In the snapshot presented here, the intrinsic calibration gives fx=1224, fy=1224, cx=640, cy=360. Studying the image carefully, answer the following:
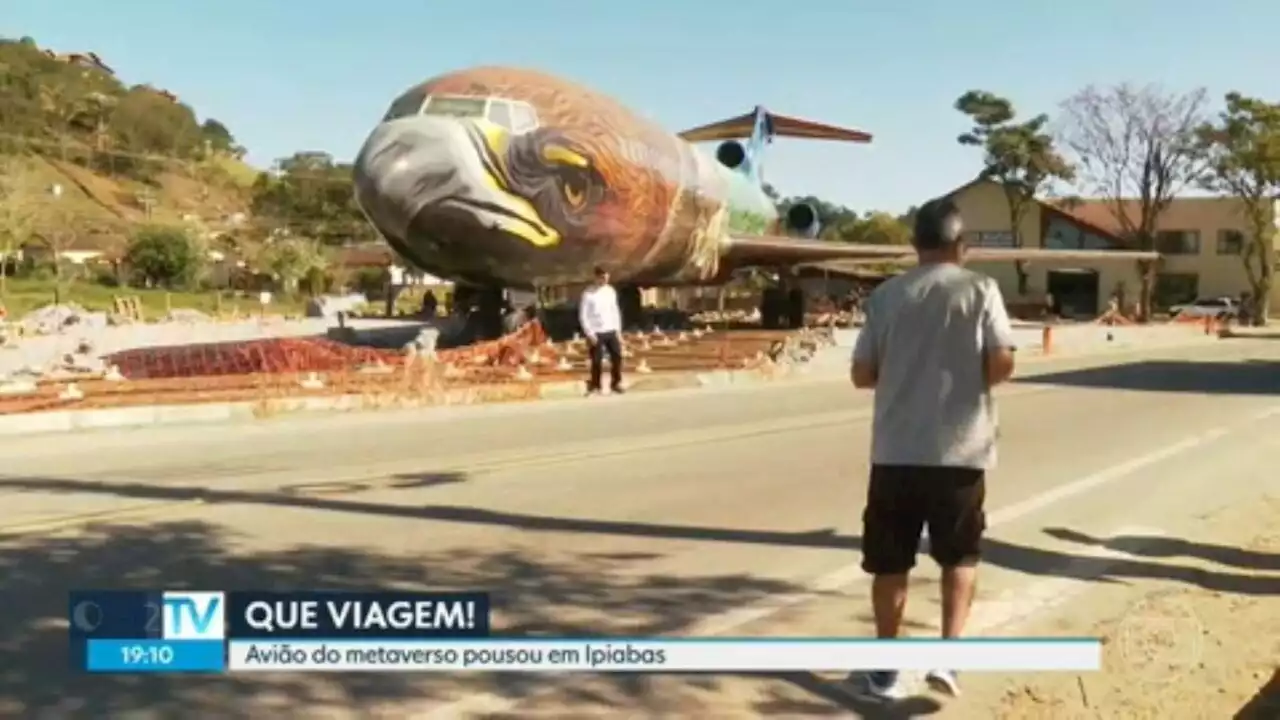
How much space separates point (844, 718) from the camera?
4.27 m

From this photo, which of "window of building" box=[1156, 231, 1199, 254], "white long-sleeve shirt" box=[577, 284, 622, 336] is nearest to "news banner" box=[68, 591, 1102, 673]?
"white long-sleeve shirt" box=[577, 284, 622, 336]

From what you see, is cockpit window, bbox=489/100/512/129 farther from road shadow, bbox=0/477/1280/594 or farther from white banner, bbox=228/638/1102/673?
white banner, bbox=228/638/1102/673

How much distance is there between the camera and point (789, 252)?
2944 cm

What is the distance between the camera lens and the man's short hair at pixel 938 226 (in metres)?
4.47

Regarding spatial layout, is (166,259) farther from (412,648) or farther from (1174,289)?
(412,648)

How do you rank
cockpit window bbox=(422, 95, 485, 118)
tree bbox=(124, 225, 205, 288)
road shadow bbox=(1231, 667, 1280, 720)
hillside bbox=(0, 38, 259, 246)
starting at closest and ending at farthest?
road shadow bbox=(1231, 667, 1280, 720)
cockpit window bbox=(422, 95, 485, 118)
tree bbox=(124, 225, 205, 288)
hillside bbox=(0, 38, 259, 246)

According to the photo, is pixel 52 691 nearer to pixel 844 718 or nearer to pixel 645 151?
pixel 844 718

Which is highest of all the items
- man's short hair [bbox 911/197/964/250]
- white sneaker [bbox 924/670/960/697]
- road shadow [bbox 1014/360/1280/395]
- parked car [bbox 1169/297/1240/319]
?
man's short hair [bbox 911/197/964/250]

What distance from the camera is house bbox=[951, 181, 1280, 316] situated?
7300 centimetres

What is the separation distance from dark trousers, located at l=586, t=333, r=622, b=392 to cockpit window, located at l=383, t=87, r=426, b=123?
5.19 metres

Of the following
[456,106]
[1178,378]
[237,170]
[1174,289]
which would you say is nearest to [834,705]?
[456,106]

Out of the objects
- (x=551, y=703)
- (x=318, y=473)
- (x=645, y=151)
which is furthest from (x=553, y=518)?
(x=645, y=151)

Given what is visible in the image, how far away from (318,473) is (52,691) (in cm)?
535

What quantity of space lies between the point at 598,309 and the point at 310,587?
10239 millimetres
